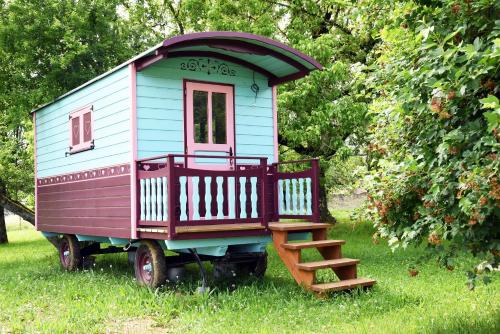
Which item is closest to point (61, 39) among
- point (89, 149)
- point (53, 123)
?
point (53, 123)

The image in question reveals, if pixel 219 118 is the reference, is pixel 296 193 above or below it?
below

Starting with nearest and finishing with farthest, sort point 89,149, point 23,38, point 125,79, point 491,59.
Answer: point 491,59
point 125,79
point 89,149
point 23,38

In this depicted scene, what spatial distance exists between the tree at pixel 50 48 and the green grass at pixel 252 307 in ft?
16.6

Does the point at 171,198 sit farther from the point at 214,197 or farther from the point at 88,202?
the point at 88,202

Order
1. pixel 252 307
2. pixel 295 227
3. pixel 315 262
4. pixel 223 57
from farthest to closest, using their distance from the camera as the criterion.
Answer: pixel 223 57, pixel 295 227, pixel 315 262, pixel 252 307

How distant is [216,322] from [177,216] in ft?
6.71

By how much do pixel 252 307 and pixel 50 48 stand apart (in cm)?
882

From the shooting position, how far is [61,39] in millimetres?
12703

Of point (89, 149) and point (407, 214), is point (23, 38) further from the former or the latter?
point (407, 214)

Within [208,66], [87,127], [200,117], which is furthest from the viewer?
[87,127]

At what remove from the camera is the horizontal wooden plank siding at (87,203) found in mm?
8555

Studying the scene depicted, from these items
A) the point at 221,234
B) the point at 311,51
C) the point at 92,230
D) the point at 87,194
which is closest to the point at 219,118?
the point at 221,234

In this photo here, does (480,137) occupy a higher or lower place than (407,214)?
higher

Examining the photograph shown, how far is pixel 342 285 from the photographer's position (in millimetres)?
7285
